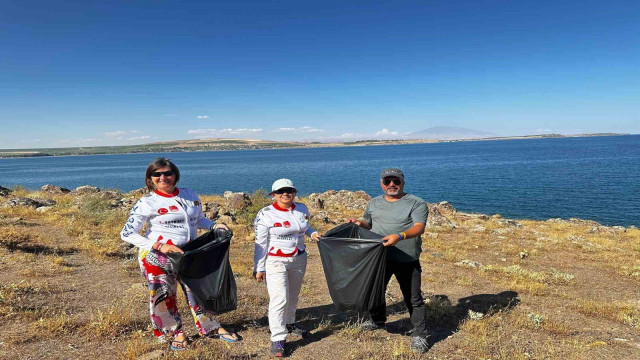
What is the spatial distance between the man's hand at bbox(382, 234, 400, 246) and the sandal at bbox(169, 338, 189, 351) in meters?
3.23

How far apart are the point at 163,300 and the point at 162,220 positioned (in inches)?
47.0

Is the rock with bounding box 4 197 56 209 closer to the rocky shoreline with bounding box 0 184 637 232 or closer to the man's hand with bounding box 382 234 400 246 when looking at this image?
the rocky shoreline with bounding box 0 184 637 232

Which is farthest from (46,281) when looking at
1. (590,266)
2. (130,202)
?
(590,266)

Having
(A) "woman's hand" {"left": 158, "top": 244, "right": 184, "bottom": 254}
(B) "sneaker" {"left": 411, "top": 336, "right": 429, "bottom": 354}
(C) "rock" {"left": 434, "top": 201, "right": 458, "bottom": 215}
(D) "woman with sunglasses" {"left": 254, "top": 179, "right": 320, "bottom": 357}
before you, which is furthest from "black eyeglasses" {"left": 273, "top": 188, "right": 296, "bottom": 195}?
(C) "rock" {"left": 434, "top": 201, "right": 458, "bottom": 215}

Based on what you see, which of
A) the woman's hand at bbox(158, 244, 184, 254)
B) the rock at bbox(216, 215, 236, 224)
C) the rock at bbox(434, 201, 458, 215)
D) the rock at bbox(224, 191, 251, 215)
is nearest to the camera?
the woman's hand at bbox(158, 244, 184, 254)

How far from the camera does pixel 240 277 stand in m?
9.18

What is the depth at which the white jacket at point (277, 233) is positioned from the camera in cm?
482

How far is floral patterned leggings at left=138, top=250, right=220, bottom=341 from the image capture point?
14.9 feet

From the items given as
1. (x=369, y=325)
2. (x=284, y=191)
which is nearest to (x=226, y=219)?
(x=369, y=325)

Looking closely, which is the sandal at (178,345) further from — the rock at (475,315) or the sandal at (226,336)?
the rock at (475,315)

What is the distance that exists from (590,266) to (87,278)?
16670mm

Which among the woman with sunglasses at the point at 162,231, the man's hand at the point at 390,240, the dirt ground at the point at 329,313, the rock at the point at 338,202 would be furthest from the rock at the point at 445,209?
the woman with sunglasses at the point at 162,231

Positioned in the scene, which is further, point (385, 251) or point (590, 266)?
point (590, 266)

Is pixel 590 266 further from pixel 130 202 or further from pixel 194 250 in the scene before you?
pixel 130 202
